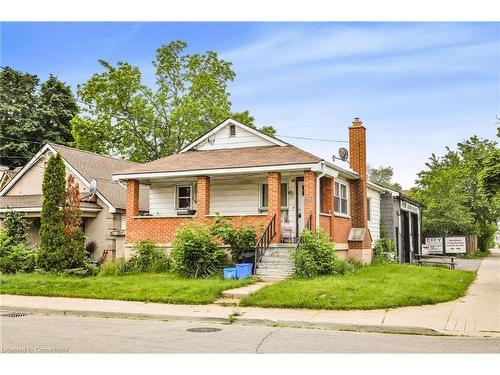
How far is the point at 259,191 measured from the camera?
844 inches

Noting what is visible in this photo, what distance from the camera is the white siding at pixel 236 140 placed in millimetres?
22922

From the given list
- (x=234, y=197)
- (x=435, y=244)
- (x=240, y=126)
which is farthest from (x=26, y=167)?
(x=435, y=244)

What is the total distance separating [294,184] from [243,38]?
1175 centimetres

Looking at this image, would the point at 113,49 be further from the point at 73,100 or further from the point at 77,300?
the point at 73,100

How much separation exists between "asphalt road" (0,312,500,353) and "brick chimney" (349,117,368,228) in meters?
13.5

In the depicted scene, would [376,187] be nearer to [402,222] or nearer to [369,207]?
[369,207]

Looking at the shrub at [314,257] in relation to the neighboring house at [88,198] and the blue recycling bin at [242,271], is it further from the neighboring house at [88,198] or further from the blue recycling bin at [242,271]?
the neighboring house at [88,198]

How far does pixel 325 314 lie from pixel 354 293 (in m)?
1.80

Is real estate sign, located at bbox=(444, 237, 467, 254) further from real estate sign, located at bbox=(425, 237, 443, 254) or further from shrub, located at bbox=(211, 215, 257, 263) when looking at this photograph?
shrub, located at bbox=(211, 215, 257, 263)

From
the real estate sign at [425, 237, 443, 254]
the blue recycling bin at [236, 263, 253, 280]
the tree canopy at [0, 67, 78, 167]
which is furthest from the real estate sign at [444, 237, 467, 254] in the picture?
the tree canopy at [0, 67, 78, 167]

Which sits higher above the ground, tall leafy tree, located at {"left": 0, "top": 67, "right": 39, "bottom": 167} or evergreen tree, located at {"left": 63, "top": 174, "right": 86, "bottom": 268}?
tall leafy tree, located at {"left": 0, "top": 67, "right": 39, "bottom": 167}

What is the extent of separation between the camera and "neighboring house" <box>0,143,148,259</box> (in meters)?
24.7

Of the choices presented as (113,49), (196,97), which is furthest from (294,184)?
(196,97)

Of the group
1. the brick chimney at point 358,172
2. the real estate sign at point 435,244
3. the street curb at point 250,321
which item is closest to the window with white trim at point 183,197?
the brick chimney at point 358,172
